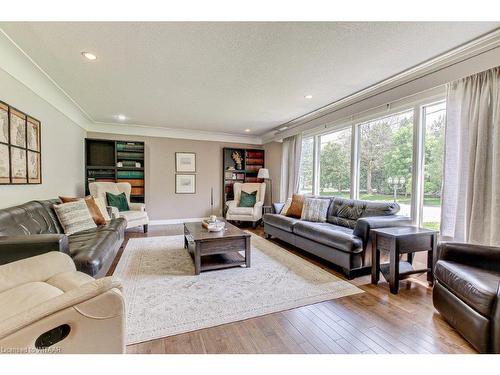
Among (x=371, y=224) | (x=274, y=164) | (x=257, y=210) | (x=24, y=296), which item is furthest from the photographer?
(x=274, y=164)

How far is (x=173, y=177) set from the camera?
19.0 ft

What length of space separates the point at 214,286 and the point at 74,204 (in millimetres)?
2052

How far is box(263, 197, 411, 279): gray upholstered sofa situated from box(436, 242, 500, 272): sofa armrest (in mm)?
717

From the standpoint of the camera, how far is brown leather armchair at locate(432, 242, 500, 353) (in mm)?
1379

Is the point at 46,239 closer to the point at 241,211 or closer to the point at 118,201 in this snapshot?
the point at 118,201

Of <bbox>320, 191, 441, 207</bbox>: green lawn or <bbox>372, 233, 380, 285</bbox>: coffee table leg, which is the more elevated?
<bbox>320, 191, 441, 207</bbox>: green lawn

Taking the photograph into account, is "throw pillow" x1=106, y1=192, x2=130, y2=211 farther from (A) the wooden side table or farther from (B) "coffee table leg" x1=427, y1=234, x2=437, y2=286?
(B) "coffee table leg" x1=427, y1=234, x2=437, y2=286

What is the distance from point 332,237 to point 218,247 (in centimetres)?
137

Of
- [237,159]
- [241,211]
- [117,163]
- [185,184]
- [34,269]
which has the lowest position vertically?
[241,211]

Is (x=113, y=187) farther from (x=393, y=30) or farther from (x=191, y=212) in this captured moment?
(x=393, y=30)

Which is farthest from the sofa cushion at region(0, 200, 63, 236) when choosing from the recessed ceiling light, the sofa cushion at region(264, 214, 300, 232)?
the sofa cushion at region(264, 214, 300, 232)

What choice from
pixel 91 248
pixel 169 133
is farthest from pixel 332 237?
pixel 169 133

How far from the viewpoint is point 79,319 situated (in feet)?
3.20
